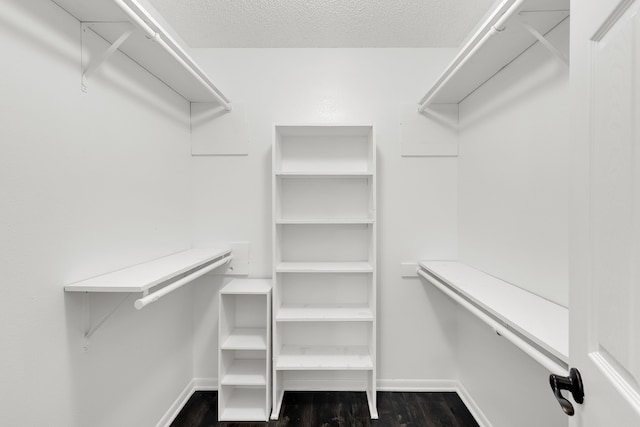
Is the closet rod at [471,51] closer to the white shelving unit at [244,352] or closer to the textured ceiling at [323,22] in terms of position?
the textured ceiling at [323,22]

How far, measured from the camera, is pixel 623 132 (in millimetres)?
518

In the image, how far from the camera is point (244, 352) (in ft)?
7.25

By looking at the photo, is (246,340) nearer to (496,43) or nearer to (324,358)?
(324,358)

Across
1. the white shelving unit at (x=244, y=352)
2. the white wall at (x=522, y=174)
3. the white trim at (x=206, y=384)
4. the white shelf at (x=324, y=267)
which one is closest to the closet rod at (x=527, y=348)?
the white wall at (x=522, y=174)

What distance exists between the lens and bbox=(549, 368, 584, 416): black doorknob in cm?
63

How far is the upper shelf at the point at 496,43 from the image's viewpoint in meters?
1.16

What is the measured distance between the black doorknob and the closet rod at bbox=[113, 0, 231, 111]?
5.34 feet

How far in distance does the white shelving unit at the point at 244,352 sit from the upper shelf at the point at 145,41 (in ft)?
4.18

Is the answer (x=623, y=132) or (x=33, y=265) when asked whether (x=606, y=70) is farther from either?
(x=33, y=265)

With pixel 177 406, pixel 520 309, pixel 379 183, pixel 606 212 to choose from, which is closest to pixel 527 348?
pixel 520 309

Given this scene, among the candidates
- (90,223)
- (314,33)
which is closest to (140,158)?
(90,223)

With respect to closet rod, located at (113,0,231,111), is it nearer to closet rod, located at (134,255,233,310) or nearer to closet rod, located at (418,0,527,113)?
closet rod, located at (134,255,233,310)

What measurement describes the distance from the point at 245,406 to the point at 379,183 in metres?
1.70

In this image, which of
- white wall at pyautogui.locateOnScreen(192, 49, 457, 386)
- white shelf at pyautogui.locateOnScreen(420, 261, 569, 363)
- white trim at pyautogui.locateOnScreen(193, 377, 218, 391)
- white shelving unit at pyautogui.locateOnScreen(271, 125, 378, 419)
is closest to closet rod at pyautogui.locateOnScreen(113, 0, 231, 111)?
white wall at pyautogui.locateOnScreen(192, 49, 457, 386)
